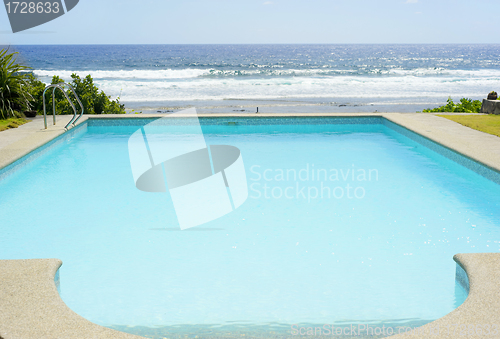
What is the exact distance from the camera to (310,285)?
3.04 meters

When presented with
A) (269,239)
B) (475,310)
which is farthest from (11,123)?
(475,310)

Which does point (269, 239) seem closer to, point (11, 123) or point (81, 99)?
point (11, 123)

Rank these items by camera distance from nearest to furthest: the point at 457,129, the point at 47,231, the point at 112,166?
1. the point at 47,231
2. the point at 112,166
3. the point at 457,129

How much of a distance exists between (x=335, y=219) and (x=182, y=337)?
228 cm

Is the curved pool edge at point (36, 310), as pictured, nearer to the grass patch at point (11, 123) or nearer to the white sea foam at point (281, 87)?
the grass patch at point (11, 123)

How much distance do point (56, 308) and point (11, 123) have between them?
6374 millimetres

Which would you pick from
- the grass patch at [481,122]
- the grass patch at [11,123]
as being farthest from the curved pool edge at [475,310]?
the grass patch at [11,123]

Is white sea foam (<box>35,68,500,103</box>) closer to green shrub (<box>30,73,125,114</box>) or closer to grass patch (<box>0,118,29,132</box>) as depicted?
green shrub (<box>30,73,125,114</box>)

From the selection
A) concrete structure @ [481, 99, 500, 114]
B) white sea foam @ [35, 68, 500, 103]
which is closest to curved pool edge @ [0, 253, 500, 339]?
concrete structure @ [481, 99, 500, 114]

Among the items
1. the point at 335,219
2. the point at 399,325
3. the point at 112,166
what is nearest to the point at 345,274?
the point at 399,325

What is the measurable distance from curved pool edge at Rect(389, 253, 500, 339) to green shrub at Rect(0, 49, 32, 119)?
319 inches

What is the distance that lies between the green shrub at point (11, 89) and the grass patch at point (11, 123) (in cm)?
21

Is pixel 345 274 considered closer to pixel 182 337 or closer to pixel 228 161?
pixel 182 337

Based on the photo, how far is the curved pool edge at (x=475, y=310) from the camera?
2.00m
